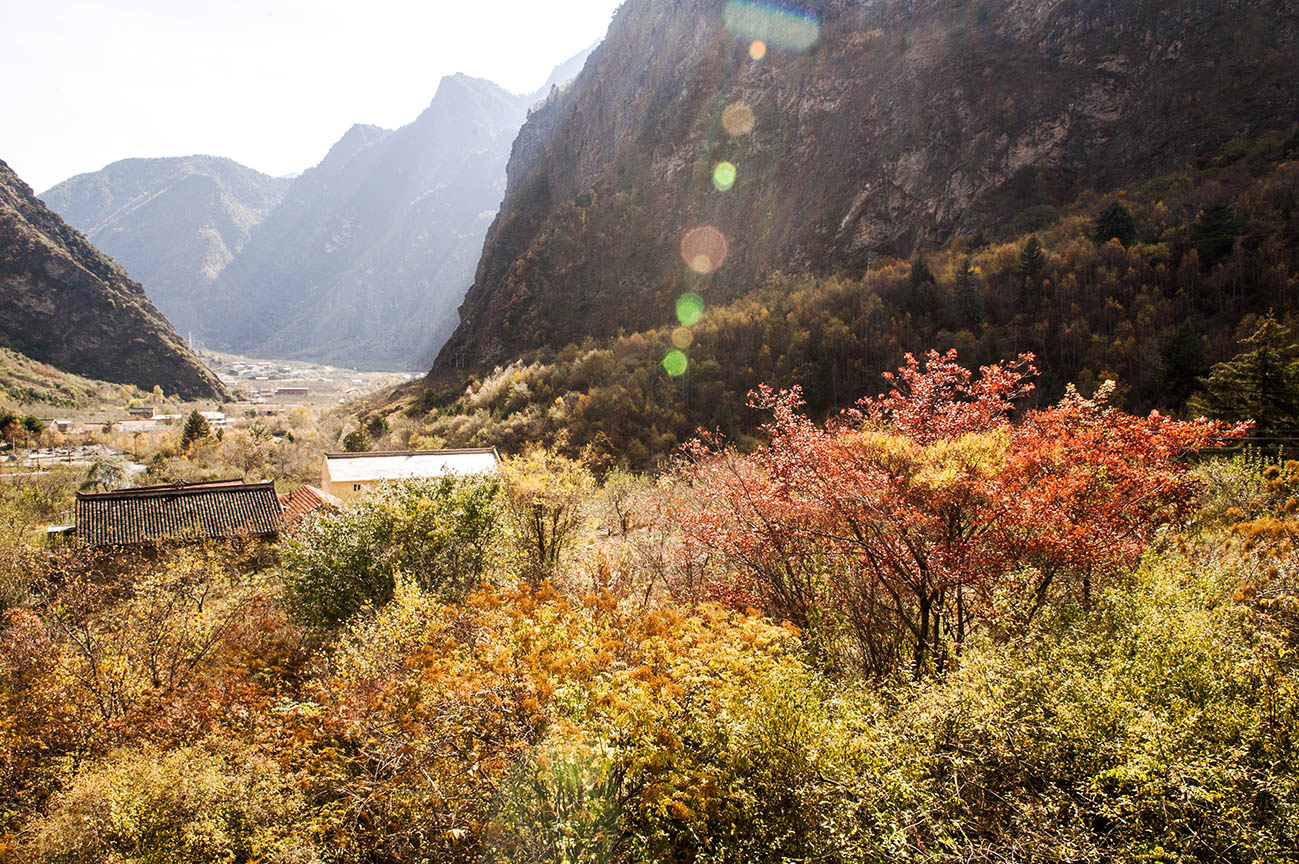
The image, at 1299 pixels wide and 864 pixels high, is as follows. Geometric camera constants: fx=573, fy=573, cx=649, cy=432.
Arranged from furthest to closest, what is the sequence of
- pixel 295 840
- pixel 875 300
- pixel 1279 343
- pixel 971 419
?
pixel 875 300 → pixel 1279 343 → pixel 971 419 → pixel 295 840

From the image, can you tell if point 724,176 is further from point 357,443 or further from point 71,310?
point 71,310

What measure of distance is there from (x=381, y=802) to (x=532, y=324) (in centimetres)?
8347

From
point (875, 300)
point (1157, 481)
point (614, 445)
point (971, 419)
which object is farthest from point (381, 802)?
point (875, 300)

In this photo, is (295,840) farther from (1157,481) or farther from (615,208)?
(615,208)

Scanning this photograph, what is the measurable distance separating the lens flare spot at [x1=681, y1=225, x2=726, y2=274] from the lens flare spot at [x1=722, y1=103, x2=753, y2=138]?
43.1 ft

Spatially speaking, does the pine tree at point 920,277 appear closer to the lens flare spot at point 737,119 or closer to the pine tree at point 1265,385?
the pine tree at point 1265,385

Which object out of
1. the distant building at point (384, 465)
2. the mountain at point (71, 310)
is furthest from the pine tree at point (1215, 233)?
the mountain at point (71, 310)

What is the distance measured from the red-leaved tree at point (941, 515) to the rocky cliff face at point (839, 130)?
58.1 metres

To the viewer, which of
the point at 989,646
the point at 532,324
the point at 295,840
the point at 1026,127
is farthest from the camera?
the point at 532,324

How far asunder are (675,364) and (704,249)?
3345 centimetres

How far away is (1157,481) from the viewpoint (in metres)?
7.53

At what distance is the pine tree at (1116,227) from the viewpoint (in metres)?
39.7

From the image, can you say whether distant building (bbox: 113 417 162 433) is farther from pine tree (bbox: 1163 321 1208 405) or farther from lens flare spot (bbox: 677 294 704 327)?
pine tree (bbox: 1163 321 1208 405)

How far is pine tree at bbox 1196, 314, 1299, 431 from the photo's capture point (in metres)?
17.7
